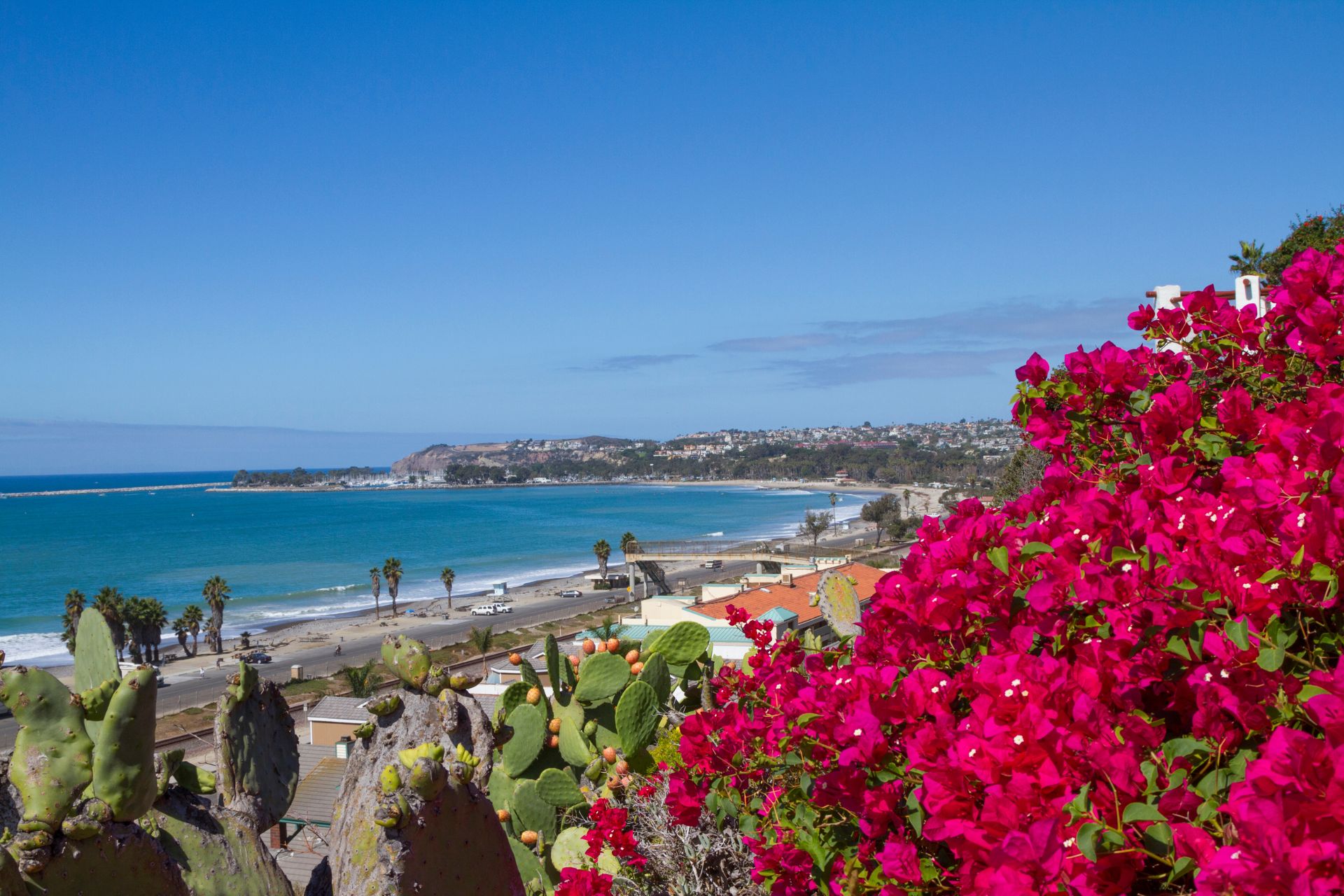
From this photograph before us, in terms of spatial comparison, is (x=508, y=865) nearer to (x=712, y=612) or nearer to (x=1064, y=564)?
(x=1064, y=564)

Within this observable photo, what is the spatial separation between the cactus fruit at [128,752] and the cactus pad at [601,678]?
189 cm

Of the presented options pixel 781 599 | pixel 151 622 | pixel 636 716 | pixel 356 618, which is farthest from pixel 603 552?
pixel 636 716

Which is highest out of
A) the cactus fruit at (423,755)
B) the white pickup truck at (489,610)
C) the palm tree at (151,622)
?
the cactus fruit at (423,755)

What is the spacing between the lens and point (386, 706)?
2.64 metres

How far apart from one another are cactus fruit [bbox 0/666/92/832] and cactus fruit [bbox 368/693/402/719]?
2.39 feet

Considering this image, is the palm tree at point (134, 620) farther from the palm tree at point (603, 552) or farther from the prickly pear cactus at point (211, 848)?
the prickly pear cactus at point (211, 848)

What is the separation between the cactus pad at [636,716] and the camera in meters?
3.64

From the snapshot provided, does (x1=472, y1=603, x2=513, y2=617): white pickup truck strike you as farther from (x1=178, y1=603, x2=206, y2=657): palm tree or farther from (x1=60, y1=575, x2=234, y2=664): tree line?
(x1=178, y1=603, x2=206, y2=657): palm tree

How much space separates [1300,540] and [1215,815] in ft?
1.32

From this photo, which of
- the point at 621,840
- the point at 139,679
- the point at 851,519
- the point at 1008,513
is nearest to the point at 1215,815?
the point at 1008,513

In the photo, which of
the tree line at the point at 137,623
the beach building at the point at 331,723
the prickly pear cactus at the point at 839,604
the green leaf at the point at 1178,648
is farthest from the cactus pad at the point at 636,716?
the tree line at the point at 137,623

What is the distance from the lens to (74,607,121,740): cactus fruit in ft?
7.97

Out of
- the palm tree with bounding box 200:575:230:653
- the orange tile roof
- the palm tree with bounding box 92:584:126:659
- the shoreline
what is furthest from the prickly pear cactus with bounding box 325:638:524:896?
the palm tree with bounding box 200:575:230:653

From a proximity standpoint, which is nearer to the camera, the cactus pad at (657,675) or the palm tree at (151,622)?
the cactus pad at (657,675)
